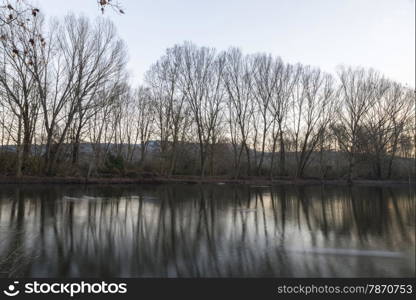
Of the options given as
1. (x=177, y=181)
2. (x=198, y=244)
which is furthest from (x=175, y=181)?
(x=198, y=244)

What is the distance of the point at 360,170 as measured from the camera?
40.8 metres

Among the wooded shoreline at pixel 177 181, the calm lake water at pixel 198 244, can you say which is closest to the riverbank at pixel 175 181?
the wooded shoreline at pixel 177 181

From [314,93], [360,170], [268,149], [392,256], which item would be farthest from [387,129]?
[392,256]

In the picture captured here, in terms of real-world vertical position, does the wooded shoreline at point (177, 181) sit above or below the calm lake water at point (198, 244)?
above

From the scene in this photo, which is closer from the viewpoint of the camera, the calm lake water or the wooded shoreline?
the calm lake water

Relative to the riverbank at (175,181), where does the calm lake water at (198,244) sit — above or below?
below

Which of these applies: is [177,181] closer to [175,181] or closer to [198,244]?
→ [175,181]

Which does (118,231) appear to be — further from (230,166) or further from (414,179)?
(414,179)

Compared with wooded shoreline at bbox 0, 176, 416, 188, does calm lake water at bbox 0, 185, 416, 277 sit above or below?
below

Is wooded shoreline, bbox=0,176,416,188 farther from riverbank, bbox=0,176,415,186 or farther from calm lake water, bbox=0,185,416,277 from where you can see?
calm lake water, bbox=0,185,416,277

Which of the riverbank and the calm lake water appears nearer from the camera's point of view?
the calm lake water

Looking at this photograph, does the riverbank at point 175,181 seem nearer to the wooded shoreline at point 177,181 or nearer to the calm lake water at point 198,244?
the wooded shoreline at point 177,181

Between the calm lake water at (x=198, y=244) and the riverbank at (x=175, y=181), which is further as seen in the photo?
the riverbank at (x=175, y=181)

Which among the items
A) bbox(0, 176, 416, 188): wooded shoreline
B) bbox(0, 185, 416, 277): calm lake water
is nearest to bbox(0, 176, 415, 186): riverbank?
bbox(0, 176, 416, 188): wooded shoreline
